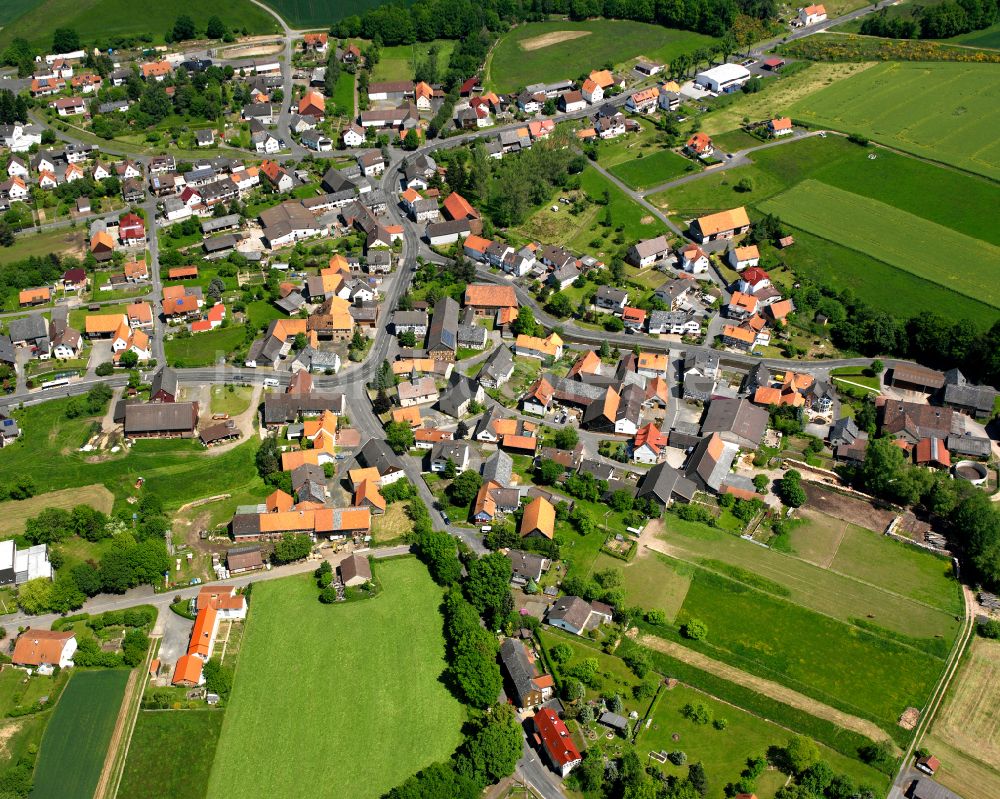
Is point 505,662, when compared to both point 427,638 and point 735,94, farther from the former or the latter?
point 735,94

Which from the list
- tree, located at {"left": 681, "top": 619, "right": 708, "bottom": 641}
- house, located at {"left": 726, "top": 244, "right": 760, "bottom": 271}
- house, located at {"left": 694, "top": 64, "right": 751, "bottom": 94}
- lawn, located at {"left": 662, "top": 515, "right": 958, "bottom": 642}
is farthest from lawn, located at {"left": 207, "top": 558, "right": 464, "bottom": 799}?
house, located at {"left": 694, "top": 64, "right": 751, "bottom": 94}

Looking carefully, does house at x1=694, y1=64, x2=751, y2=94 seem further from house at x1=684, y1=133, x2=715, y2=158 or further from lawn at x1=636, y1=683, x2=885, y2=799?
lawn at x1=636, y1=683, x2=885, y2=799

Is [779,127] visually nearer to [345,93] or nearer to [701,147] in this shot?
[701,147]

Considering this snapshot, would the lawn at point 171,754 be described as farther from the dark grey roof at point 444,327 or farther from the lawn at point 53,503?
the dark grey roof at point 444,327

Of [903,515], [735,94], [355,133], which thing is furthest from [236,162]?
[903,515]

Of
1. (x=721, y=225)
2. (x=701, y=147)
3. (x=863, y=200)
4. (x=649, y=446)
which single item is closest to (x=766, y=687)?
(x=649, y=446)

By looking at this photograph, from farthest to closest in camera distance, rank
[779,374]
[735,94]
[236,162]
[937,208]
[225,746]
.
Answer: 1. [735,94]
2. [236,162]
3. [937,208]
4. [779,374]
5. [225,746]

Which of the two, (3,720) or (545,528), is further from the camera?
(545,528)
